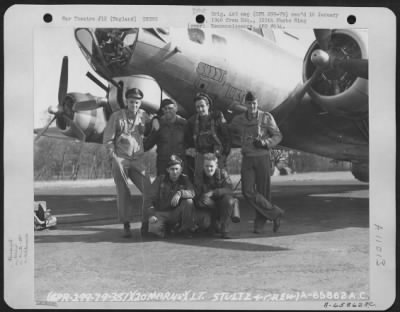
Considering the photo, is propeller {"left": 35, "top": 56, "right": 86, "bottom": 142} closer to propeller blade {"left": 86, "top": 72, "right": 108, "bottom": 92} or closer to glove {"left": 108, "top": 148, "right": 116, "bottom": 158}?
propeller blade {"left": 86, "top": 72, "right": 108, "bottom": 92}

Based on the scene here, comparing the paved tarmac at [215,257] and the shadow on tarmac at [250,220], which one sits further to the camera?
the shadow on tarmac at [250,220]

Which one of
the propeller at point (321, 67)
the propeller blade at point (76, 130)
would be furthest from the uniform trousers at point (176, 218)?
the propeller blade at point (76, 130)

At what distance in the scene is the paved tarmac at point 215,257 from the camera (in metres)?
3.55

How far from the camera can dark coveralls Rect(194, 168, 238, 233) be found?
151 inches

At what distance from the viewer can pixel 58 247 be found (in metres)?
3.79

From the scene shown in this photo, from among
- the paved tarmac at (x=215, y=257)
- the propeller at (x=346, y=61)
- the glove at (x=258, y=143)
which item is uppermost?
the propeller at (x=346, y=61)

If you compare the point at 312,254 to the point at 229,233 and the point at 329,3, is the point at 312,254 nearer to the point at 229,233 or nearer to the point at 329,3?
the point at 229,233

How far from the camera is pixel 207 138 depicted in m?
4.02

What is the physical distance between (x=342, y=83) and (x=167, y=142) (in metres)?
2.18

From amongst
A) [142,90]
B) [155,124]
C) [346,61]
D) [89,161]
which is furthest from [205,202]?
[346,61]

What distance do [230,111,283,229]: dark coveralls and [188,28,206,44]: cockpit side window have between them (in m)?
1.02

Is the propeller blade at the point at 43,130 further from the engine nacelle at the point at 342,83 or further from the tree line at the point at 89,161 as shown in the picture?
the engine nacelle at the point at 342,83

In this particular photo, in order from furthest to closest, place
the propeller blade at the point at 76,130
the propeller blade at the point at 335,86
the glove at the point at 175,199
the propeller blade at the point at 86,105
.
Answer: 1. the propeller blade at the point at 76,130
2. the propeller blade at the point at 335,86
3. the propeller blade at the point at 86,105
4. the glove at the point at 175,199

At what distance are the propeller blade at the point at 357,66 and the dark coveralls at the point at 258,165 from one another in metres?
0.95
